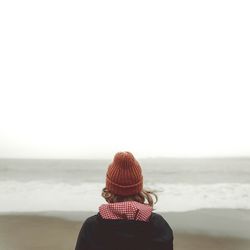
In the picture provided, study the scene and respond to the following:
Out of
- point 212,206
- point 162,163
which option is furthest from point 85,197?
point 162,163

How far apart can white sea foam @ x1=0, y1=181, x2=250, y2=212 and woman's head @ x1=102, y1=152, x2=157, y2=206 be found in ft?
19.8

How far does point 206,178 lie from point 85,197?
463cm

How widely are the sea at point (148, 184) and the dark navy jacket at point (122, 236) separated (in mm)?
6412

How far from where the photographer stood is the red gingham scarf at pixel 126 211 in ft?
4.88

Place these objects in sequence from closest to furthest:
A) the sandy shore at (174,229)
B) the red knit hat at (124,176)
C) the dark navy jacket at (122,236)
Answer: the dark navy jacket at (122,236) → the red knit hat at (124,176) → the sandy shore at (174,229)

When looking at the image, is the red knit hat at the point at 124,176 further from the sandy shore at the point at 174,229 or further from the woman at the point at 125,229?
the sandy shore at the point at 174,229

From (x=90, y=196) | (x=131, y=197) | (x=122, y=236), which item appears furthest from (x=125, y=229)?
(x=90, y=196)

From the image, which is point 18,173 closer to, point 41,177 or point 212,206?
point 41,177

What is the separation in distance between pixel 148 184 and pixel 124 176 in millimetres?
10517

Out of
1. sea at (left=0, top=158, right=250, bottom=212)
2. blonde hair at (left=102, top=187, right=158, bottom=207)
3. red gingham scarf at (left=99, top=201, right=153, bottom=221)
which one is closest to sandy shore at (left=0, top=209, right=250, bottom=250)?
sea at (left=0, top=158, right=250, bottom=212)

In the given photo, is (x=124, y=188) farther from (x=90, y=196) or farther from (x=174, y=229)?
(x=90, y=196)

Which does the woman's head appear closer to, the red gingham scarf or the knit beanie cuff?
the knit beanie cuff

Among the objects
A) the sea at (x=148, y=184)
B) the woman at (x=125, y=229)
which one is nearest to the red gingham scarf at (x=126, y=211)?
the woman at (x=125, y=229)

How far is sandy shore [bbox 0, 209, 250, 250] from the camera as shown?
5.28 metres
